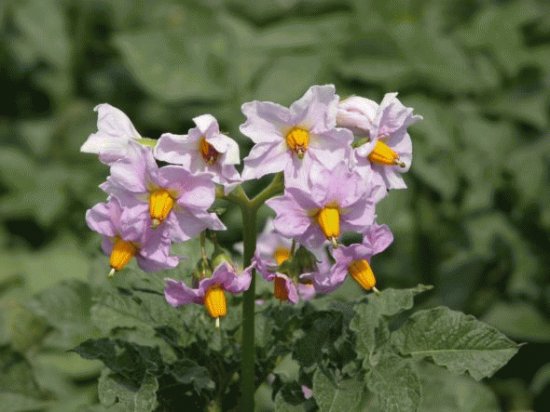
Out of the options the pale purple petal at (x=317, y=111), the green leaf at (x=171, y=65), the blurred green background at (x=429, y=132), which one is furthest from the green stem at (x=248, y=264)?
the green leaf at (x=171, y=65)

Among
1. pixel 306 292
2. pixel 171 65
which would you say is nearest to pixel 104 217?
pixel 306 292

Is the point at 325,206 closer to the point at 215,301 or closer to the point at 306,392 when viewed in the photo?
the point at 215,301

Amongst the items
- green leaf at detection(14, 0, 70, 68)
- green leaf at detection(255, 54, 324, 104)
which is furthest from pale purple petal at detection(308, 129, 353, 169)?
green leaf at detection(14, 0, 70, 68)

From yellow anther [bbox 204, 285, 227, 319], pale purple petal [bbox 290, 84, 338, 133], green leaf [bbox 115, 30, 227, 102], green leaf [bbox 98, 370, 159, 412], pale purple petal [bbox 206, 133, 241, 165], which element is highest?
pale purple petal [bbox 290, 84, 338, 133]

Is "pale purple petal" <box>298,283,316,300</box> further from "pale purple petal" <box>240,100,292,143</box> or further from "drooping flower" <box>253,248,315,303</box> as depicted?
"pale purple petal" <box>240,100,292,143</box>

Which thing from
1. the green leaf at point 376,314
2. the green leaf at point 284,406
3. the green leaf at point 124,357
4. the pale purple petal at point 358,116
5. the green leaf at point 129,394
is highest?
the pale purple petal at point 358,116

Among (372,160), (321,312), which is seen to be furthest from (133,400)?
(372,160)

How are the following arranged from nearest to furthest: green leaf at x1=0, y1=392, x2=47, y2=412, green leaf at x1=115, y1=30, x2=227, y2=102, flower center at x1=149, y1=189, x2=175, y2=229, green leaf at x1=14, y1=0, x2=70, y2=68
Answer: flower center at x1=149, y1=189, x2=175, y2=229
green leaf at x1=0, y1=392, x2=47, y2=412
green leaf at x1=115, y1=30, x2=227, y2=102
green leaf at x1=14, y1=0, x2=70, y2=68

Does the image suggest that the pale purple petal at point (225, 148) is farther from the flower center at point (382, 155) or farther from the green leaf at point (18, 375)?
the green leaf at point (18, 375)
